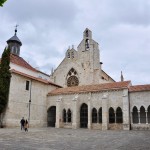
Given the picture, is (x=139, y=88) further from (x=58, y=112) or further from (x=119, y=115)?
(x=58, y=112)

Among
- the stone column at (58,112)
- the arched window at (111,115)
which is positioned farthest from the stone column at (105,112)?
the stone column at (58,112)

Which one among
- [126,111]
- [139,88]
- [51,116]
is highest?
[139,88]

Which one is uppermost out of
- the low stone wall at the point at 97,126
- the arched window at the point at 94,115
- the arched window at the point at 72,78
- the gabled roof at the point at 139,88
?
the arched window at the point at 72,78

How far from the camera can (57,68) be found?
1788 inches

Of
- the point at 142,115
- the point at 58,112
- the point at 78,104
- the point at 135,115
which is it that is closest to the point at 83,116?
the point at 78,104

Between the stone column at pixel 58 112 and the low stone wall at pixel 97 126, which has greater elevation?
the stone column at pixel 58 112

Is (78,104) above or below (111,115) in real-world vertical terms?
above

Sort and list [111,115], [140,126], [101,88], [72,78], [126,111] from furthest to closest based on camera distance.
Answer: [72,78] → [101,88] → [111,115] → [126,111] → [140,126]

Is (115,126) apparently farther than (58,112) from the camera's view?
No

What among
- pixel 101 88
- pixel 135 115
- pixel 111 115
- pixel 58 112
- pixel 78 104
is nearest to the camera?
pixel 135 115

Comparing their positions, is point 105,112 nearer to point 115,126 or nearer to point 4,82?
point 115,126

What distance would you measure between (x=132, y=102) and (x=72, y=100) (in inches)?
341

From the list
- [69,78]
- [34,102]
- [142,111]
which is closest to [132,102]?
[142,111]

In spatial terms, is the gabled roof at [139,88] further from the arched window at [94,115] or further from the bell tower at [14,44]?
the bell tower at [14,44]
